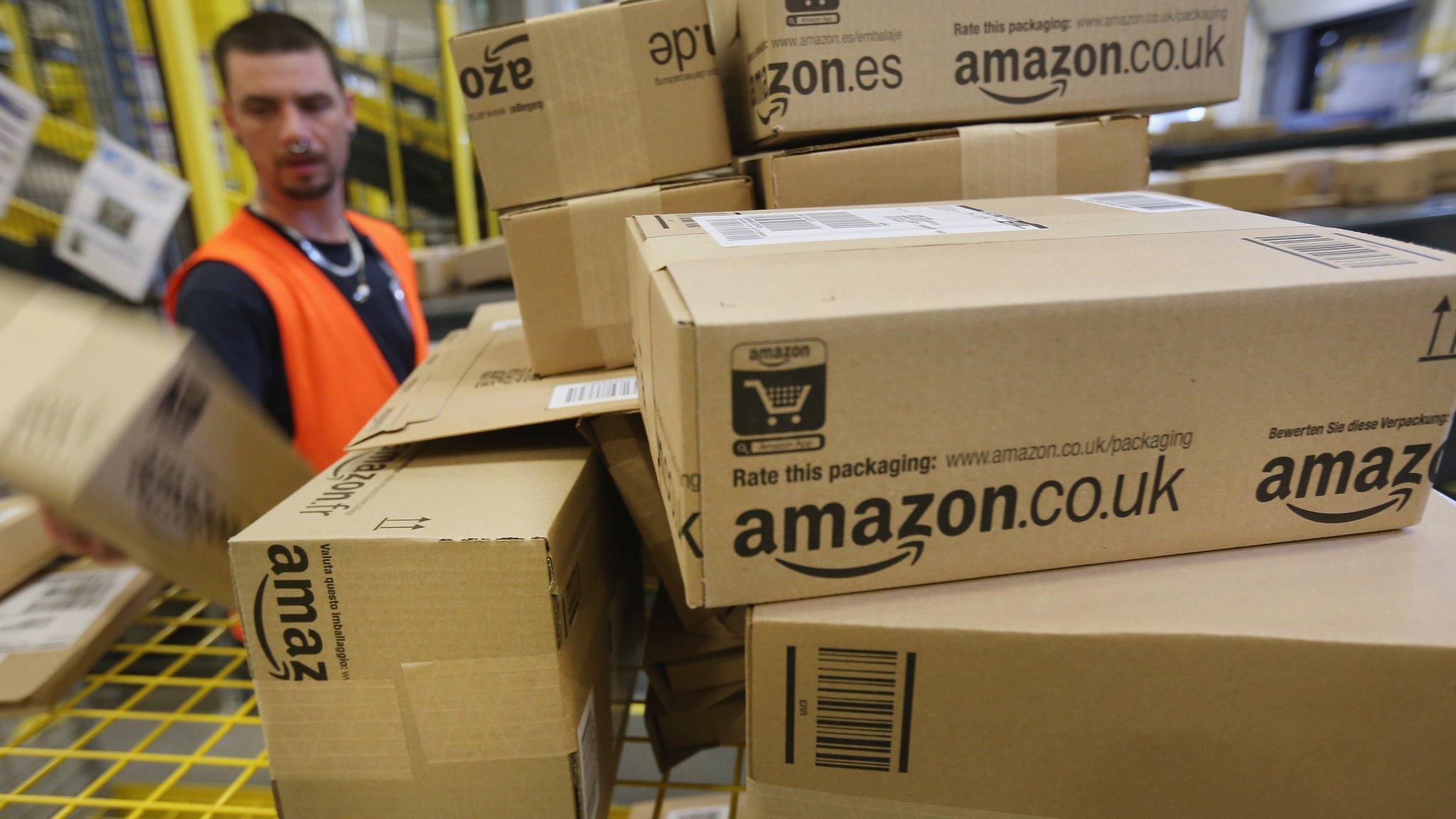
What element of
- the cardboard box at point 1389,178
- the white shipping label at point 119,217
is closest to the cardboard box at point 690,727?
the white shipping label at point 119,217

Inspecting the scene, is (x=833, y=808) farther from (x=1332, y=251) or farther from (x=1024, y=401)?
(x=1332, y=251)

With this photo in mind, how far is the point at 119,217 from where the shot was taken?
1.73m

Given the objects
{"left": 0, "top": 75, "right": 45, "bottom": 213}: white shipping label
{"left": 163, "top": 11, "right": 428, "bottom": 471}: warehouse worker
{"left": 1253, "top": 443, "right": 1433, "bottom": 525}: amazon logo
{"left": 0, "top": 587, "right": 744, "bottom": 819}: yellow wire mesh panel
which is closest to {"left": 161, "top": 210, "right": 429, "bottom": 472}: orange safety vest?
{"left": 163, "top": 11, "right": 428, "bottom": 471}: warehouse worker

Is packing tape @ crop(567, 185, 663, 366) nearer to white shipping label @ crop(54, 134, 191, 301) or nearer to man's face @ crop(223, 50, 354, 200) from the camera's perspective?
man's face @ crop(223, 50, 354, 200)

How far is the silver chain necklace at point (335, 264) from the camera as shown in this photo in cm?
159

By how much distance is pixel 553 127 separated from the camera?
81cm

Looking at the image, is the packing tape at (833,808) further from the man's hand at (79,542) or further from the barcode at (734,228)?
the man's hand at (79,542)

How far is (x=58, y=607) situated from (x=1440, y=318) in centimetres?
135

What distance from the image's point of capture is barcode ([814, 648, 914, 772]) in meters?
0.50

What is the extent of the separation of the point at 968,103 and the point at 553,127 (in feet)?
1.46

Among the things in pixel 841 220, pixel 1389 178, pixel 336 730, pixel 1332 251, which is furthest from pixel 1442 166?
pixel 336 730

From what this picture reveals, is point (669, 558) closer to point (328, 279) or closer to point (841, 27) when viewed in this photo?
point (841, 27)

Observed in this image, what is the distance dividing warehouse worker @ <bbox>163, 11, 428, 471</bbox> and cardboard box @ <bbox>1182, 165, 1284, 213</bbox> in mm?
2373

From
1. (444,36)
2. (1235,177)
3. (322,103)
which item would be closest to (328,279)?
(322,103)
